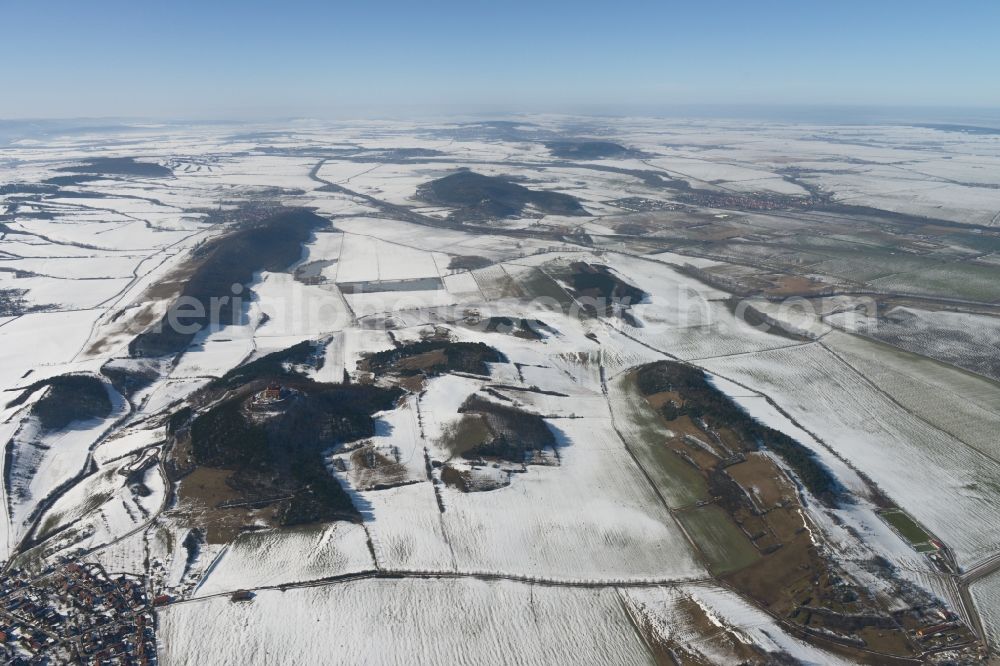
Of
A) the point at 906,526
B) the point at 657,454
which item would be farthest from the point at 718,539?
the point at 906,526

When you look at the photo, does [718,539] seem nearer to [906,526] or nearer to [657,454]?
[657,454]

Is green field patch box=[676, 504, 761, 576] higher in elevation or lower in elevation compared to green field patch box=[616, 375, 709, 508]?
lower

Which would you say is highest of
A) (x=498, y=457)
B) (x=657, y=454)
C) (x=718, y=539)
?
(x=498, y=457)

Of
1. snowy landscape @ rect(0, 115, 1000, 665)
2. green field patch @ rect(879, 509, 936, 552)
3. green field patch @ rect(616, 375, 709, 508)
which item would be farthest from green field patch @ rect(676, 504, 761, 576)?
green field patch @ rect(879, 509, 936, 552)

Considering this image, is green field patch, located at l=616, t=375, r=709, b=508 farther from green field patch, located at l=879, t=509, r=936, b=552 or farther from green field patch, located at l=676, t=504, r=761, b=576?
green field patch, located at l=879, t=509, r=936, b=552

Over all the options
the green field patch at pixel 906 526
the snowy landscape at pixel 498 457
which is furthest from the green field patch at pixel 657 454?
the green field patch at pixel 906 526

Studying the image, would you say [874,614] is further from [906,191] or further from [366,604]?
[906,191]

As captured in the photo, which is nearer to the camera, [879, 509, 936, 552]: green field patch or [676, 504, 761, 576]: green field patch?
[676, 504, 761, 576]: green field patch
